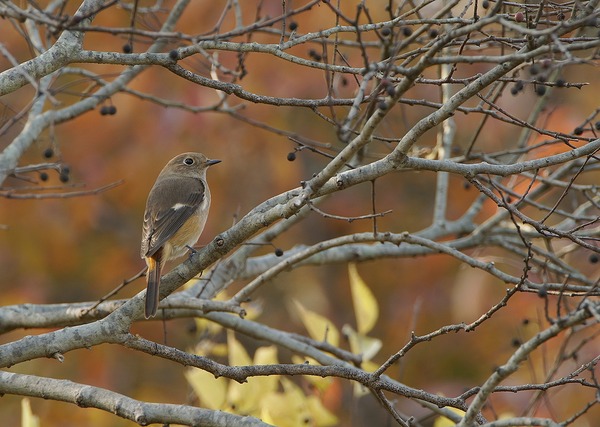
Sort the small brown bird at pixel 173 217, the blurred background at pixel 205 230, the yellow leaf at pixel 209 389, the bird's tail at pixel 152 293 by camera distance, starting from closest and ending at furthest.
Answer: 1. the bird's tail at pixel 152 293
2. the yellow leaf at pixel 209 389
3. the small brown bird at pixel 173 217
4. the blurred background at pixel 205 230

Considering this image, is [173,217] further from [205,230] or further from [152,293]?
[205,230]

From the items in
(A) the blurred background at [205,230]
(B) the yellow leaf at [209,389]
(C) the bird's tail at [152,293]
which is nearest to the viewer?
(C) the bird's tail at [152,293]

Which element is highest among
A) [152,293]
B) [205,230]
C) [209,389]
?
[205,230]

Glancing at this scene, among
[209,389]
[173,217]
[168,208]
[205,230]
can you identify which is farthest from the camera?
[205,230]

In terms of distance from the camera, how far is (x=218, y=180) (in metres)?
9.66

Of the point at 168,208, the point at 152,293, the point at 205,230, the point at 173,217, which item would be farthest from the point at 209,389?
the point at 205,230

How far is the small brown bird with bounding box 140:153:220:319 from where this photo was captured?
6.23m

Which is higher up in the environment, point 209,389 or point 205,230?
point 205,230

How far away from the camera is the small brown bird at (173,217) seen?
6.23 m

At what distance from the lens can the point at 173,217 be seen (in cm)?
650

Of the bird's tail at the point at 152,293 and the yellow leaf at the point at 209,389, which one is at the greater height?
the bird's tail at the point at 152,293

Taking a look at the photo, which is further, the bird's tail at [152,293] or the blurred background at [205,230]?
the blurred background at [205,230]

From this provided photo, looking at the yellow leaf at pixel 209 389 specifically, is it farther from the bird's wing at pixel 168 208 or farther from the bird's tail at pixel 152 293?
the bird's wing at pixel 168 208

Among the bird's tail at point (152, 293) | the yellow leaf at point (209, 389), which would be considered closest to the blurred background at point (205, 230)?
the yellow leaf at point (209, 389)
